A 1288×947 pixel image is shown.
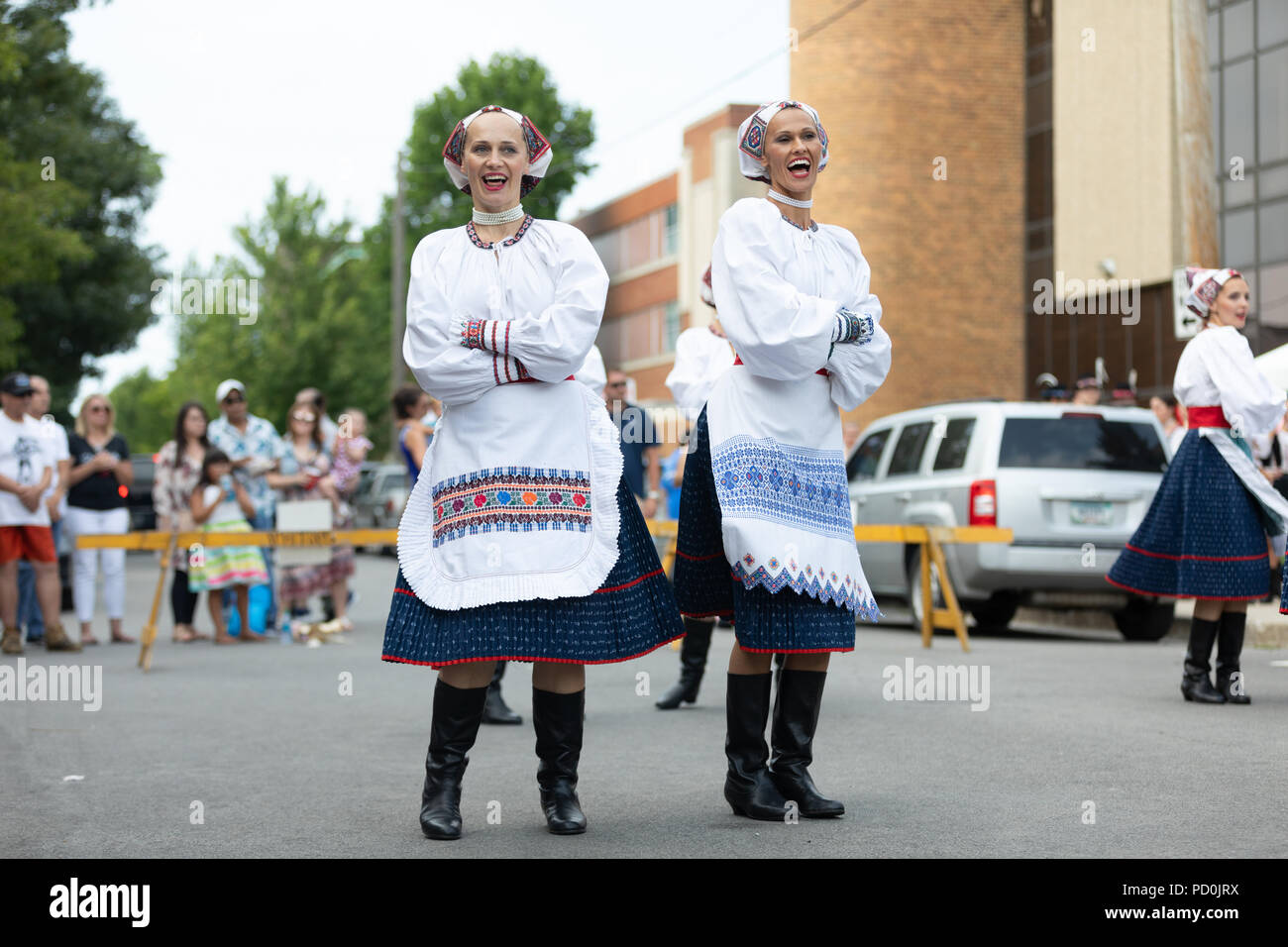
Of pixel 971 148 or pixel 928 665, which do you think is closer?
pixel 928 665

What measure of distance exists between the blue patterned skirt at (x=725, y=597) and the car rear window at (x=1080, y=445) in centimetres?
790

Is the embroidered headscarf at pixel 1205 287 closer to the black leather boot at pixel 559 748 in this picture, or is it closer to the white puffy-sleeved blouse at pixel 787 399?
the white puffy-sleeved blouse at pixel 787 399

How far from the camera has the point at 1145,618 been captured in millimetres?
13578

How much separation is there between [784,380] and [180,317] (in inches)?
2799

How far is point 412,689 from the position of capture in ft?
32.5

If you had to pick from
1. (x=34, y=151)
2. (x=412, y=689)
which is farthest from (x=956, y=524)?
(x=34, y=151)

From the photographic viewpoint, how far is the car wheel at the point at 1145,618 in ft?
44.1

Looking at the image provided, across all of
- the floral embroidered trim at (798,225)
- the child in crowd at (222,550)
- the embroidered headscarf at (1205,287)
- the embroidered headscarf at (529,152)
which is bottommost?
the child in crowd at (222,550)

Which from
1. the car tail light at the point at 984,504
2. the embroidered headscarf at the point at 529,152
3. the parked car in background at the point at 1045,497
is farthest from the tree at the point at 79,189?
the embroidered headscarf at the point at 529,152

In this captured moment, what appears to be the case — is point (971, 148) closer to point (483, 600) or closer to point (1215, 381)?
point (1215, 381)

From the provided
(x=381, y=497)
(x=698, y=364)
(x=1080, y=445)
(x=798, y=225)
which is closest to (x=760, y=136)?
(x=798, y=225)

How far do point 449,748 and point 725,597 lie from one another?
3.34ft

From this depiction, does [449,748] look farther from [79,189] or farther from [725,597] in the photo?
[79,189]

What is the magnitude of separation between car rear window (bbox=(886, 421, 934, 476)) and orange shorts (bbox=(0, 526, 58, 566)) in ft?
22.1
